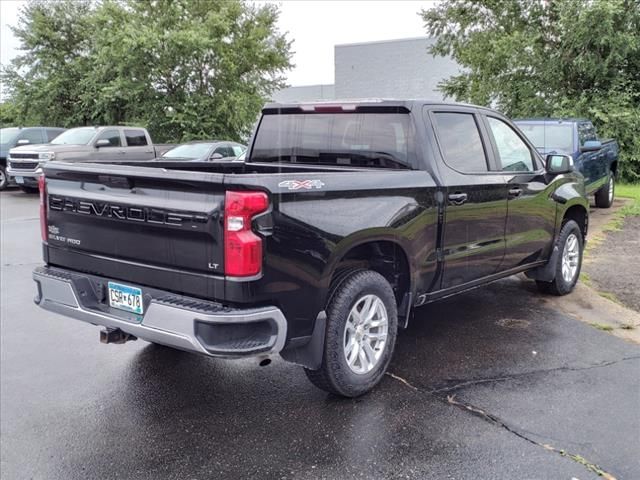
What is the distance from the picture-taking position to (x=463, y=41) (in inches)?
861

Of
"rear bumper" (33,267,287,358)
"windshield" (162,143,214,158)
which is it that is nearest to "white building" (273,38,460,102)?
"windshield" (162,143,214,158)

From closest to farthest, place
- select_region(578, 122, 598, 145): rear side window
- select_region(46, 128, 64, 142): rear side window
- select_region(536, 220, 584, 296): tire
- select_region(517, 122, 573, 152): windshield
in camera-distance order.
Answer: select_region(536, 220, 584, 296): tire
select_region(517, 122, 573, 152): windshield
select_region(578, 122, 598, 145): rear side window
select_region(46, 128, 64, 142): rear side window

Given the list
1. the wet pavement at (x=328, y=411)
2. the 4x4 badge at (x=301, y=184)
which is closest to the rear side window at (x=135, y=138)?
the wet pavement at (x=328, y=411)

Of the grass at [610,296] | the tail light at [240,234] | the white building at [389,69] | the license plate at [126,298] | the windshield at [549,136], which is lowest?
the grass at [610,296]

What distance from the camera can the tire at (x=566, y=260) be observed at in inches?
244

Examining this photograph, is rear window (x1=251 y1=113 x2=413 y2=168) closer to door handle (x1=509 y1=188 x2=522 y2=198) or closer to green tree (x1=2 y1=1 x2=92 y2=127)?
door handle (x1=509 y1=188 x2=522 y2=198)

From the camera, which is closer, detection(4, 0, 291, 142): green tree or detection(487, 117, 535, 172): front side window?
detection(487, 117, 535, 172): front side window

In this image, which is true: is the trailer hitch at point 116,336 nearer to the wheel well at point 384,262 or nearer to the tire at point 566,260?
the wheel well at point 384,262

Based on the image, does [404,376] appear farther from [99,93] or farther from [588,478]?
[99,93]

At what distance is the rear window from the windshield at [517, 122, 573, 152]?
680 centimetres

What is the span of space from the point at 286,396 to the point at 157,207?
5.20 feet

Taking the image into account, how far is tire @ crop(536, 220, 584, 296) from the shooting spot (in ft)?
20.4

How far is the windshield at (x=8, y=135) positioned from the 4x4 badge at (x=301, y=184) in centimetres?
1734

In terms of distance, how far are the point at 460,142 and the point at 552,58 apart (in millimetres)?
15527
